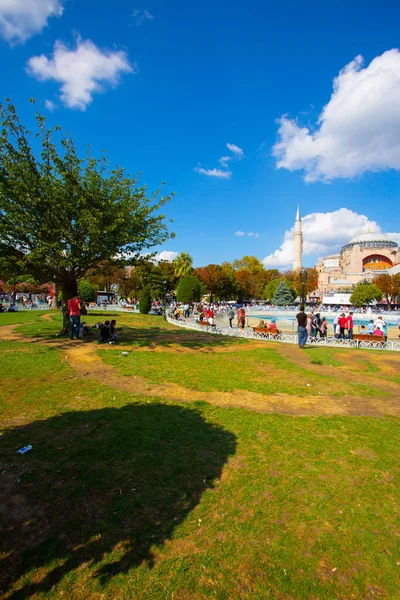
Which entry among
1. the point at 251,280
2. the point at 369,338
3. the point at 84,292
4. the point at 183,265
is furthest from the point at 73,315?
the point at 251,280

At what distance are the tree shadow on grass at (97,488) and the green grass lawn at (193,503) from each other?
14 mm

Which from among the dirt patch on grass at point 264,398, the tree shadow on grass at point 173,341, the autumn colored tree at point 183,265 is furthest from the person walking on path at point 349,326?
the autumn colored tree at point 183,265

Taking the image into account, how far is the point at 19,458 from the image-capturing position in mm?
4438

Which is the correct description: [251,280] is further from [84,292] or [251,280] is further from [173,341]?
[173,341]

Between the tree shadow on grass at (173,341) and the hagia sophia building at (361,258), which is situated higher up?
the hagia sophia building at (361,258)

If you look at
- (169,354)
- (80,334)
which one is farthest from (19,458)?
(80,334)

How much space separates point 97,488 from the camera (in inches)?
150

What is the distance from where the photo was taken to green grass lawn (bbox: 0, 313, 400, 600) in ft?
8.87

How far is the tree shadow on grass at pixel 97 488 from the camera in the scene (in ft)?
9.37

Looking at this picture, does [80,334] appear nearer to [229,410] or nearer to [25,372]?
[25,372]

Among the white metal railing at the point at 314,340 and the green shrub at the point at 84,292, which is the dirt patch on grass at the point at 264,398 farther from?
the green shrub at the point at 84,292

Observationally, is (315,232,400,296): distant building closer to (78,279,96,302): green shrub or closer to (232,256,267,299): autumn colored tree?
(232,256,267,299): autumn colored tree

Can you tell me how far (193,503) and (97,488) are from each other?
3.94ft

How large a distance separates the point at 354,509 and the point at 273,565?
4.43 feet
